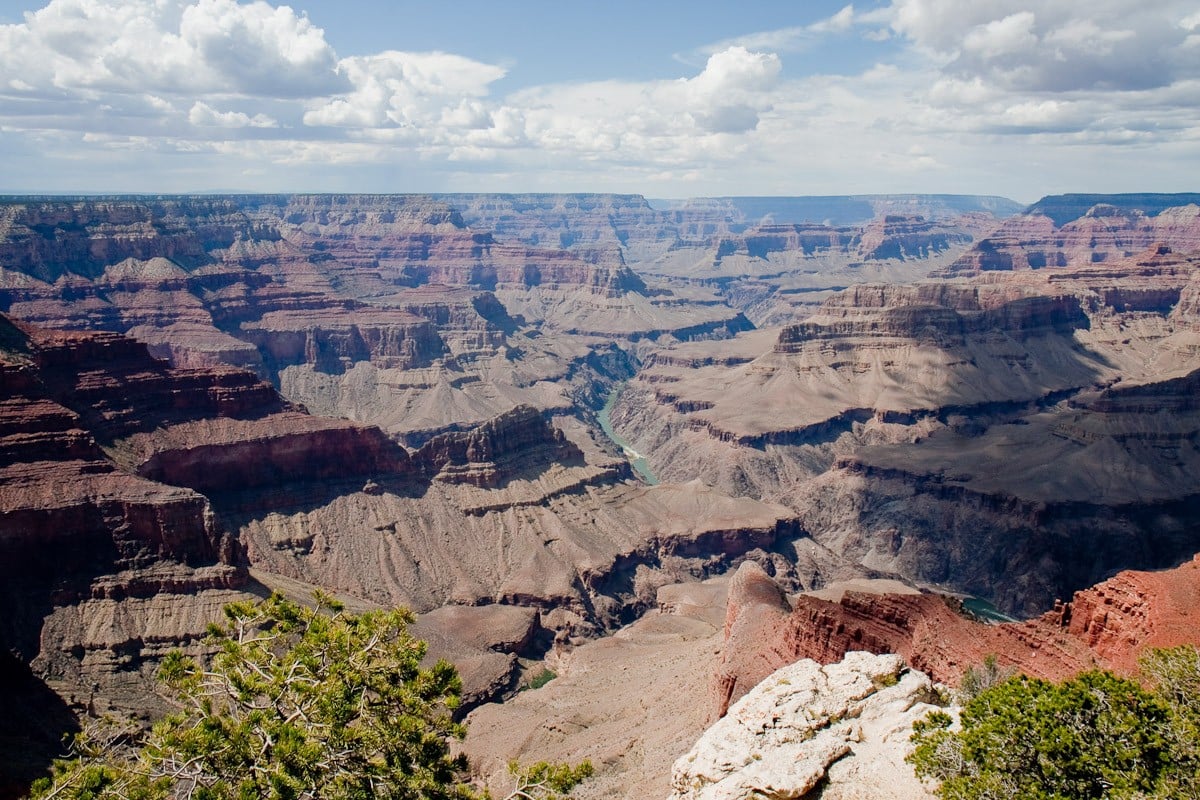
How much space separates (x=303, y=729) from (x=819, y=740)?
54.9 feet

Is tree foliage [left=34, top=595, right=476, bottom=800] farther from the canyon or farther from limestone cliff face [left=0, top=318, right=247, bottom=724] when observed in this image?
limestone cliff face [left=0, top=318, right=247, bottom=724]

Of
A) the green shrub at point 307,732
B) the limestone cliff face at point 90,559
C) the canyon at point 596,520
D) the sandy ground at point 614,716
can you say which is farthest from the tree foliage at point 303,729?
the limestone cliff face at point 90,559

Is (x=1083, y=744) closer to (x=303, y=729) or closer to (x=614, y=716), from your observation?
(x=303, y=729)

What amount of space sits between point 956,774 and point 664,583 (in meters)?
78.8

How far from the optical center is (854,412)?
6752 inches

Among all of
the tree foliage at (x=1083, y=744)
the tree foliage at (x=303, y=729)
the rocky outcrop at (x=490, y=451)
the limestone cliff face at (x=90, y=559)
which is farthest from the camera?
the rocky outcrop at (x=490, y=451)

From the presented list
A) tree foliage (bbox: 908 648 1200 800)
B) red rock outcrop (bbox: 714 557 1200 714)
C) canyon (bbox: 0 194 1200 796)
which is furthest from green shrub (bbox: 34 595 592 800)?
canyon (bbox: 0 194 1200 796)

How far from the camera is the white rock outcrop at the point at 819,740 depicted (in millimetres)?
29188

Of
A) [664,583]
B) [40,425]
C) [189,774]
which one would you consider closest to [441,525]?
[664,583]

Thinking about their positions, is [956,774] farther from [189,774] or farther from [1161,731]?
[189,774]

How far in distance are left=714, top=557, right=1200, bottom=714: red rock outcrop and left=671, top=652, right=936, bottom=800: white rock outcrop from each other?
235 inches

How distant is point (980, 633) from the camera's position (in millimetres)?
43594

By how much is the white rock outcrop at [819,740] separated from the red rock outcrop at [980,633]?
5970 mm

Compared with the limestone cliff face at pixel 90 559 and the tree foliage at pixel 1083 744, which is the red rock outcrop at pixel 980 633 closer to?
the tree foliage at pixel 1083 744
